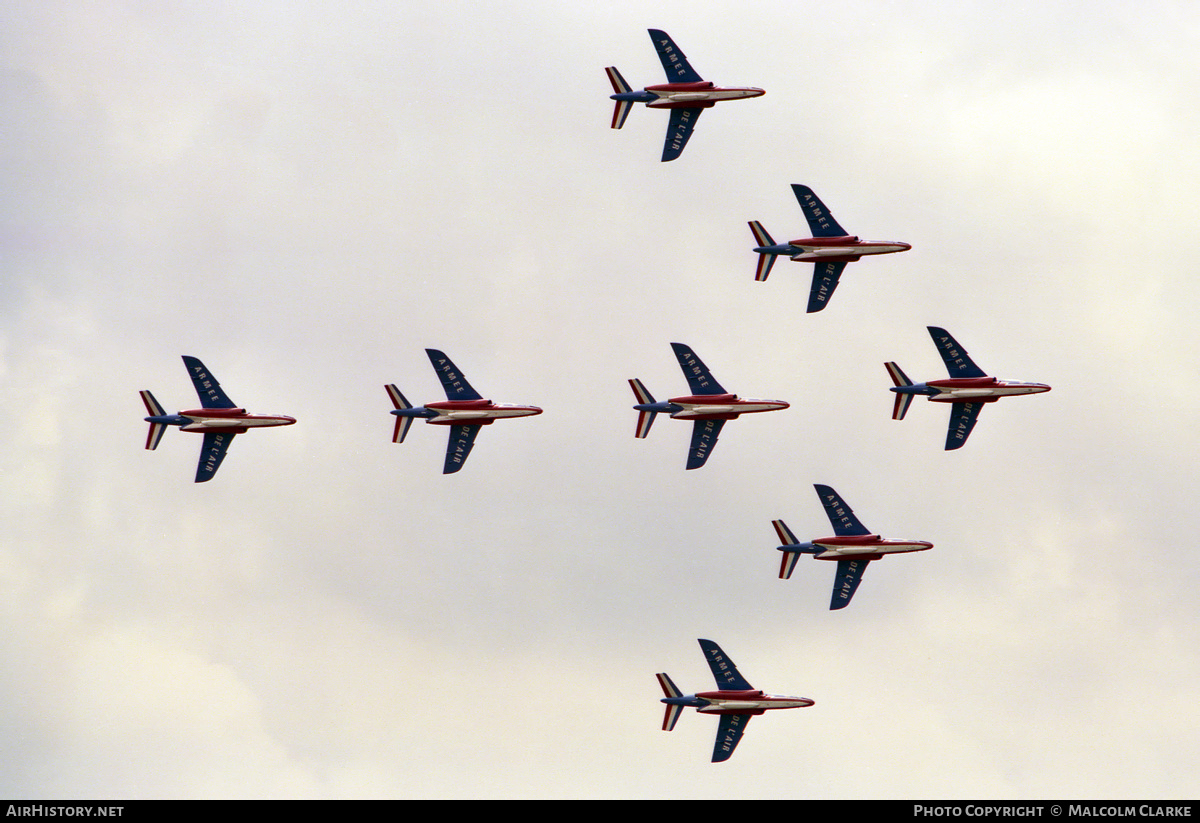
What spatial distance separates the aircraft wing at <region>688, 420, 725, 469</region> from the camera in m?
182

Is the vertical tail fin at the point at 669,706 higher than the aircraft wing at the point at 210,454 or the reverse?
the reverse

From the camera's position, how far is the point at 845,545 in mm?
181625

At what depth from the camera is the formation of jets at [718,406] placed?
582 feet

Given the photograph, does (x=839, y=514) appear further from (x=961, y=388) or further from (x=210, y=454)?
(x=210, y=454)

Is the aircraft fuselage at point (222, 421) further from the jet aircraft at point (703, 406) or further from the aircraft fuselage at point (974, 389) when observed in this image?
the aircraft fuselage at point (974, 389)

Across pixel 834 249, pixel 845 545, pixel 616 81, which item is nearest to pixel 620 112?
pixel 616 81

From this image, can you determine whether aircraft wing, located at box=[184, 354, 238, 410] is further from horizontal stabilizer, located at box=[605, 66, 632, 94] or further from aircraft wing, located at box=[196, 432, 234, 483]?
horizontal stabilizer, located at box=[605, 66, 632, 94]

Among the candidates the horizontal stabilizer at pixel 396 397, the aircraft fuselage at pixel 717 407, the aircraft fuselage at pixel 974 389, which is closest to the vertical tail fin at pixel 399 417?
the horizontal stabilizer at pixel 396 397

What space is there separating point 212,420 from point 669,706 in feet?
178

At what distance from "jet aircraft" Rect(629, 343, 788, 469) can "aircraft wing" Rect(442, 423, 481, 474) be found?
1927 centimetres

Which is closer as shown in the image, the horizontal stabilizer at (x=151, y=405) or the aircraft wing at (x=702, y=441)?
the horizontal stabilizer at (x=151, y=405)

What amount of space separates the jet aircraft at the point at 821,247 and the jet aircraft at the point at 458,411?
98.1ft
